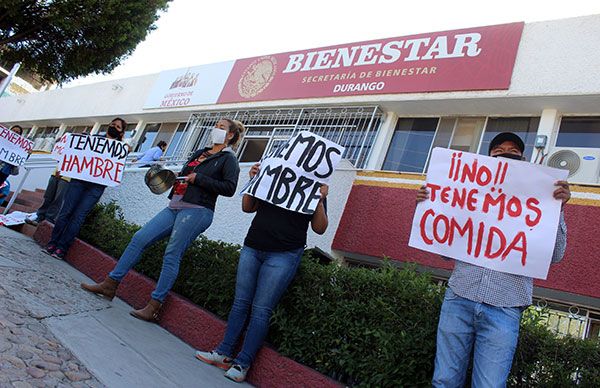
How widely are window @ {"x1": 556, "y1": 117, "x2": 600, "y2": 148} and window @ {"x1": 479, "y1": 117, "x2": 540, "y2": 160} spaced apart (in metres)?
0.43

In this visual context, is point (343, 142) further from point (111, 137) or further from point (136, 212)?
point (111, 137)

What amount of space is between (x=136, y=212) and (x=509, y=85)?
745cm

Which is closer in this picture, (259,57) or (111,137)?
(111,137)

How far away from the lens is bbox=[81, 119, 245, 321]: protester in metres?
4.23

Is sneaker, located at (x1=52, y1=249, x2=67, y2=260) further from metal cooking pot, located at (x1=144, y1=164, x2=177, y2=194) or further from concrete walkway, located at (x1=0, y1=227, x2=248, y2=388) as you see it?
metal cooking pot, located at (x1=144, y1=164, x2=177, y2=194)

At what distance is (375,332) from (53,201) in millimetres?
6531

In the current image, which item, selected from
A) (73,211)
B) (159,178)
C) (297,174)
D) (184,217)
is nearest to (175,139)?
(73,211)

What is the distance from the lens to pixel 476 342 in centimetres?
258

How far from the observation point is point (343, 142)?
1041cm

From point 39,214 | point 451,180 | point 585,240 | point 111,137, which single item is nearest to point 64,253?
point 111,137

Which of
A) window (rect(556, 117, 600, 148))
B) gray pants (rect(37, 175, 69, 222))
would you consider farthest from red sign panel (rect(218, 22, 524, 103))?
gray pants (rect(37, 175, 69, 222))

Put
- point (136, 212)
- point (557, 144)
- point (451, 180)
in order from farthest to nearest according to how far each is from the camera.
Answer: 1. point (136, 212)
2. point (557, 144)
3. point (451, 180)

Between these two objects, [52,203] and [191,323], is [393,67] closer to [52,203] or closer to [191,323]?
[52,203]

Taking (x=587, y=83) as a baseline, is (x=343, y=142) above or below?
below
